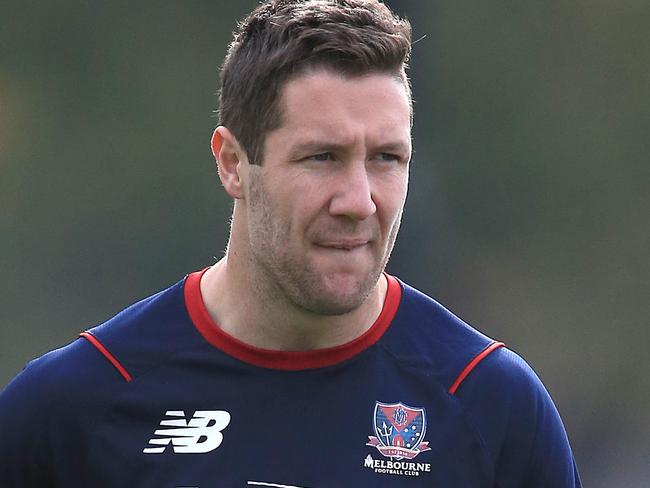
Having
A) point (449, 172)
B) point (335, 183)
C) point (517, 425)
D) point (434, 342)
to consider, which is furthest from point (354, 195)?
point (449, 172)

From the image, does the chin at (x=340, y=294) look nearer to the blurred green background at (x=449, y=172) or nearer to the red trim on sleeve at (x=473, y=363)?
the red trim on sleeve at (x=473, y=363)

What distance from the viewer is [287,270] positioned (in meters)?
2.82

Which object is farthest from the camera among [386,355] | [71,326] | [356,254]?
[71,326]

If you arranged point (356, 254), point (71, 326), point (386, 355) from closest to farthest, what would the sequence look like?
point (356, 254)
point (386, 355)
point (71, 326)

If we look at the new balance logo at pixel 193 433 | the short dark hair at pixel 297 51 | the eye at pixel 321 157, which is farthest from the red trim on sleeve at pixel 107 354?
the eye at pixel 321 157

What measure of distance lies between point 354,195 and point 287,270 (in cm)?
23

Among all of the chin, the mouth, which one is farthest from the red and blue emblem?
the mouth

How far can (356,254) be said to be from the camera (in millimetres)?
2756

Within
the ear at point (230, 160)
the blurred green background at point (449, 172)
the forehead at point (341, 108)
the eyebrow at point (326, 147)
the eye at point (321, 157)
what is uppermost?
the forehead at point (341, 108)

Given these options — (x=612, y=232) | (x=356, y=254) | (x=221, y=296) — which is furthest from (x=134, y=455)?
(x=612, y=232)

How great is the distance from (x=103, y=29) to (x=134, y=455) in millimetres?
4025

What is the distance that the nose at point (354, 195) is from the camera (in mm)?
2703

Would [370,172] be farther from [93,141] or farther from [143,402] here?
[93,141]

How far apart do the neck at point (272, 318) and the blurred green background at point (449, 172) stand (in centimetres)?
330
